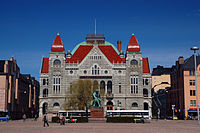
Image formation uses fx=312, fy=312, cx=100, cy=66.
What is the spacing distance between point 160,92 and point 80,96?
49.2 meters

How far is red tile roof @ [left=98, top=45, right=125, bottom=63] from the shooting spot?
315 feet

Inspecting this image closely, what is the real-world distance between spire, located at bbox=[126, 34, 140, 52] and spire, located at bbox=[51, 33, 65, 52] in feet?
67.0

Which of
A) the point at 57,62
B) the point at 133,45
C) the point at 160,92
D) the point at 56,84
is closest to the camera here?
the point at 56,84

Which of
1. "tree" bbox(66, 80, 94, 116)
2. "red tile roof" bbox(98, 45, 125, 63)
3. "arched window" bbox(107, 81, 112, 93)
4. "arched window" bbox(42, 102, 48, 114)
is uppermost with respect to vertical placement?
"red tile roof" bbox(98, 45, 125, 63)

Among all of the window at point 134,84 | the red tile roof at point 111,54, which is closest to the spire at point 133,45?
the red tile roof at point 111,54

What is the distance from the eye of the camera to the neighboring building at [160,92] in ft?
382

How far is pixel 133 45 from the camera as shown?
3809 inches

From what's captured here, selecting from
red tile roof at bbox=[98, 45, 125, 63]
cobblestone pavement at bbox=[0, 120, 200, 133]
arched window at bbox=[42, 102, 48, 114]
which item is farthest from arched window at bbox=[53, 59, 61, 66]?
cobblestone pavement at bbox=[0, 120, 200, 133]

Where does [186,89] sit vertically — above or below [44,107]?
above

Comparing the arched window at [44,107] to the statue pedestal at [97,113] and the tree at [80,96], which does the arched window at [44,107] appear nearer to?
the tree at [80,96]

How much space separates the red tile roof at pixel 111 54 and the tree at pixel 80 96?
17458mm

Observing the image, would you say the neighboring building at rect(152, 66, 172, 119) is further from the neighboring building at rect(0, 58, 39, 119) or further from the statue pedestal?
the statue pedestal

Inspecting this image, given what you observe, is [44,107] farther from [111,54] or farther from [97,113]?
[97,113]

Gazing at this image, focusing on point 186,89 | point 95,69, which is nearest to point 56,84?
point 95,69
